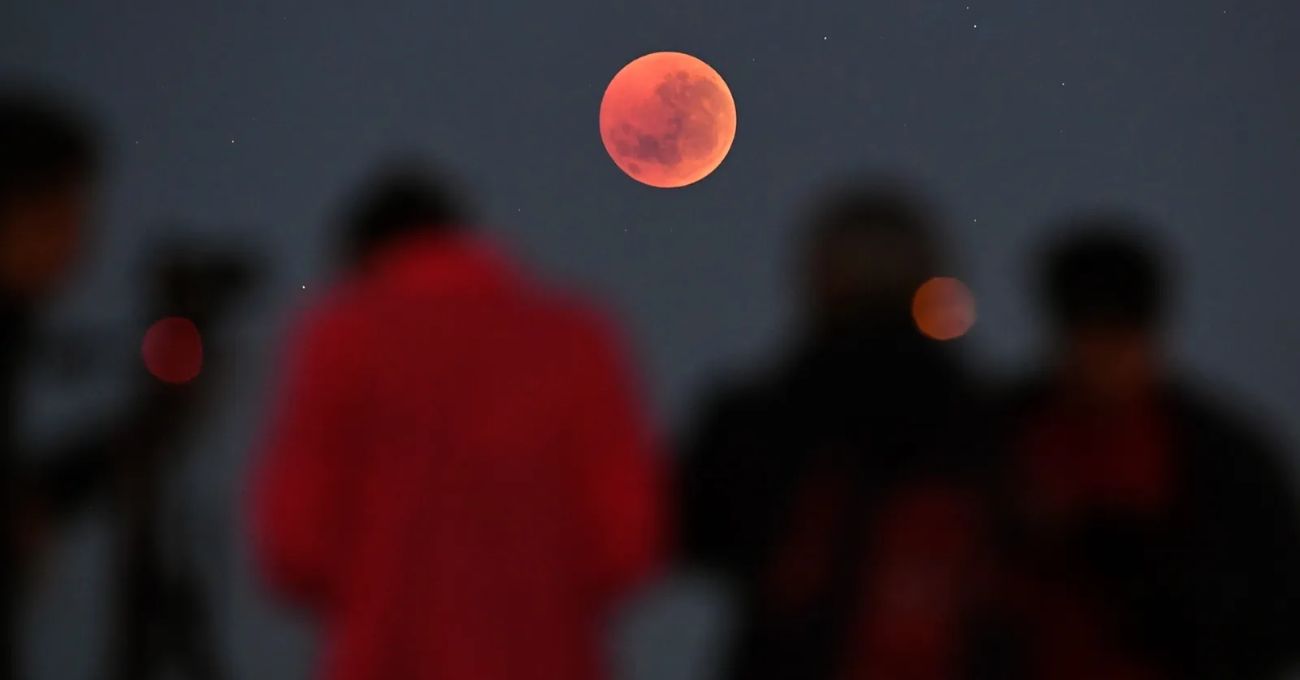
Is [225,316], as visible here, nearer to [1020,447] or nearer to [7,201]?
[7,201]

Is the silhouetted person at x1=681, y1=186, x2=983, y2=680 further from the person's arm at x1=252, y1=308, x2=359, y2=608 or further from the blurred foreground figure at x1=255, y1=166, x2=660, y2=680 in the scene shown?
the person's arm at x1=252, y1=308, x2=359, y2=608

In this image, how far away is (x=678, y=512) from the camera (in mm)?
1337

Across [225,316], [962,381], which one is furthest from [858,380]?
[225,316]

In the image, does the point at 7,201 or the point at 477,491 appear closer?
the point at 477,491

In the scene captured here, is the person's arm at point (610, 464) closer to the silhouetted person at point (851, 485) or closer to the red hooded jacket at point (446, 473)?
the red hooded jacket at point (446, 473)

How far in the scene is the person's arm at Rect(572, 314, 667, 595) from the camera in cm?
103

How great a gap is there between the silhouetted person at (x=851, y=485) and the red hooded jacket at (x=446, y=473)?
0.83 feet

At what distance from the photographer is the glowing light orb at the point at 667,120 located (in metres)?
1.61

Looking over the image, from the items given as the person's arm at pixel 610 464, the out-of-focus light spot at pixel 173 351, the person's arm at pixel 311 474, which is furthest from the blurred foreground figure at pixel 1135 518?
the out-of-focus light spot at pixel 173 351

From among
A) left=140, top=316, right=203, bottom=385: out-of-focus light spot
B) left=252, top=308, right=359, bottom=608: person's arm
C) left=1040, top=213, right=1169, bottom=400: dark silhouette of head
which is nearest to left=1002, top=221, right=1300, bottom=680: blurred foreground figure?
left=1040, top=213, right=1169, bottom=400: dark silhouette of head

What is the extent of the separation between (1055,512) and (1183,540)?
0.14 metres

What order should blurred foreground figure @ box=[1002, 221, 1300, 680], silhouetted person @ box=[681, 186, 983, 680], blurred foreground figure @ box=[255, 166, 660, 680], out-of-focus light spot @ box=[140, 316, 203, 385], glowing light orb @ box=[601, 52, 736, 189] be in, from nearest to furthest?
blurred foreground figure @ box=[255, 166, 660, 680]
silhouetted person @ box=[681, 186, 983, 680]
blurred foreground figure @ box=[1002, 221, 1300, 680]
out-of-focus light spot @ box=[140, 316, 203, 385]
glowing light orb @ box=[601, 52, 736, 189]

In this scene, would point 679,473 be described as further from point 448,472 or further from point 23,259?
point 23,259

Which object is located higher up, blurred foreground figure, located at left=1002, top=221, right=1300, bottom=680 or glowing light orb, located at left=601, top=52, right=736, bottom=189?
glowing light orb, located at left=601, top=52, right=736, bottom=189
